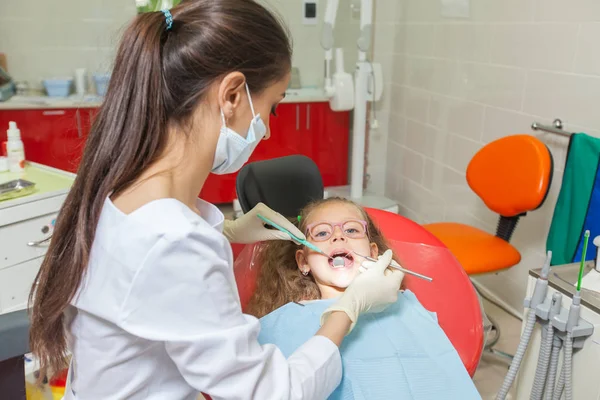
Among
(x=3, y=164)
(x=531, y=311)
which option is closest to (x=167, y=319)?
(x=531, y=311)

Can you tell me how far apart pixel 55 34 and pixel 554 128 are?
2.95 meters

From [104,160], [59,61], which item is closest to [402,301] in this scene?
[104,160]

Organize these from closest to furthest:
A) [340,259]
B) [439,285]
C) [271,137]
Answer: [340,259]
[439,285]
[271,137]

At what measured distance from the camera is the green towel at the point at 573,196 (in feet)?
6.46

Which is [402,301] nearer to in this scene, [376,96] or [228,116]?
[228,116]

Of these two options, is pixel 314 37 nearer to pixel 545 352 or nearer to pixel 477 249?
pixel 477 249

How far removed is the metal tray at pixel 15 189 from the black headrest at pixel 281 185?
2.79 feet

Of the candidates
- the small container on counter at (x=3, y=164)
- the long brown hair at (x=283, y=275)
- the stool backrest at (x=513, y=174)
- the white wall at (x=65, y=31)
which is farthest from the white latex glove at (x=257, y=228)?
the white wall at (x=65, y=31)

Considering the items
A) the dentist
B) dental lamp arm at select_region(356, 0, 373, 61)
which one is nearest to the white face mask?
the dentist

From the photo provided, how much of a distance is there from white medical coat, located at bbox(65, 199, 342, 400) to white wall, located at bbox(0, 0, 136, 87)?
2.67 m

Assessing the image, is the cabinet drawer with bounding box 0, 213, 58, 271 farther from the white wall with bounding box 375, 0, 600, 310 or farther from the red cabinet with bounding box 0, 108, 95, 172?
the white wall with bounding box 375, 0, 600, 310

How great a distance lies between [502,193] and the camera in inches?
88.1

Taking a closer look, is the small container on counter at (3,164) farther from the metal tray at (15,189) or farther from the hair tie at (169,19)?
the hair tie at (169,19)

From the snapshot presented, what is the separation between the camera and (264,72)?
1.05 metres
